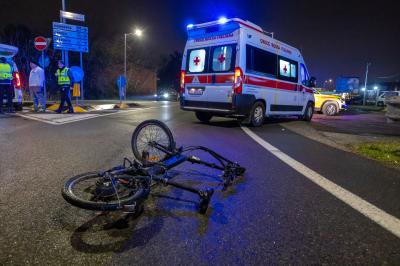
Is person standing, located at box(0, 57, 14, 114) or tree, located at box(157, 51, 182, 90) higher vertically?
tree, located at box(157, 51, 182, 90)

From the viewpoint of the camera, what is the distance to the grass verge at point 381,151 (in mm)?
6275

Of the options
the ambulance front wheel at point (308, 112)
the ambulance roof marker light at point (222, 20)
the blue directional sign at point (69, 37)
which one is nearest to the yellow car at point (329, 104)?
the ambulance front wheel at point (308, 112)

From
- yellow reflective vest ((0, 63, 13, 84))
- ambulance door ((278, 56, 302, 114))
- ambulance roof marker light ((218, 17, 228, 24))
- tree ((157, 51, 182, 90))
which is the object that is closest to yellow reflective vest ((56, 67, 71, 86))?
yellow reflective vest ((0, 63, 13, 84))

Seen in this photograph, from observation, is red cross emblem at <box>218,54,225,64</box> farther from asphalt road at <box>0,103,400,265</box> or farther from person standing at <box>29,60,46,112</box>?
person standing at <box>29,60,46,112</box>

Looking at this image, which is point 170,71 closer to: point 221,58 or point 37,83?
point 37,83

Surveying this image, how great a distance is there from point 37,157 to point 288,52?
948 centimetres

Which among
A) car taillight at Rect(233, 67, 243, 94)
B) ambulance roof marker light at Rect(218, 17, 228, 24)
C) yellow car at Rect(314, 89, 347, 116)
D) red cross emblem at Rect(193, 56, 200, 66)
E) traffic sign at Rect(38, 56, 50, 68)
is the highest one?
ambulance roof marker light at Rect(218, 17, 228, 24)

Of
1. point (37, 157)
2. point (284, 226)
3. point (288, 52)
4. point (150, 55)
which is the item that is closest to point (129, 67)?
point (150, 55)

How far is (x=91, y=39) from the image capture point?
42094 millimetres

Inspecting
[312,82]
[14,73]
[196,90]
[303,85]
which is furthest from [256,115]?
[14,73]

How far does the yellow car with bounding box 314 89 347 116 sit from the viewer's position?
20.2 meters

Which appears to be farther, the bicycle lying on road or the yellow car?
the yellow car

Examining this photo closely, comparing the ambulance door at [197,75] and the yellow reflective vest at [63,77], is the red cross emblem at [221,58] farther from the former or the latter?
the yellow reflective vest at [63,77]

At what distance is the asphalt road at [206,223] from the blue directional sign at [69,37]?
44.8ft
